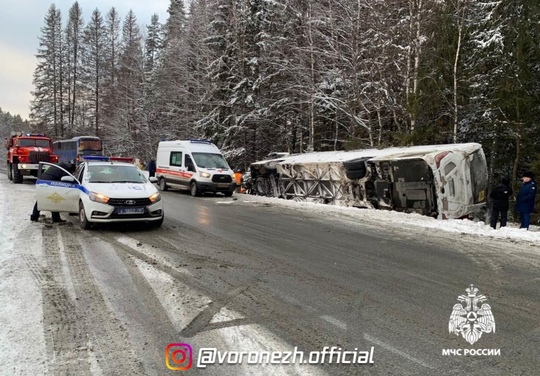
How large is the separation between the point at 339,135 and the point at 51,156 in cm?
1745

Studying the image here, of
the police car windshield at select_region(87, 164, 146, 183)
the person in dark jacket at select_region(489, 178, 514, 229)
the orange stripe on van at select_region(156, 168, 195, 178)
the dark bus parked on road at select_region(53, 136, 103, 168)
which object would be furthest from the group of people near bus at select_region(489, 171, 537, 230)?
the dark bus parked on road at select_region(53, 136, 103, 168)

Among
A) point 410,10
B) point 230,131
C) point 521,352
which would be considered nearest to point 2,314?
point 521,352

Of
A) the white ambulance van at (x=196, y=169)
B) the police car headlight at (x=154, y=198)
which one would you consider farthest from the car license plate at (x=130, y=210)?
the white ambulance van at (x=196, y=169)

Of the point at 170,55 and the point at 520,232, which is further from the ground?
the point at 170,55

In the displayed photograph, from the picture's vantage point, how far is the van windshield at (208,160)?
59.1 feet

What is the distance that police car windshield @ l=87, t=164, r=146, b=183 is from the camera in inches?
377

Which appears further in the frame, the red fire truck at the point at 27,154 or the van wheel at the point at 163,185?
the red fire truck at the point at 27,154

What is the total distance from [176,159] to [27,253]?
1242 centimetres

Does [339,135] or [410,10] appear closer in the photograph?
[410,10]

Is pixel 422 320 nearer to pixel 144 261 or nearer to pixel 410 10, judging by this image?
pixel 144 261

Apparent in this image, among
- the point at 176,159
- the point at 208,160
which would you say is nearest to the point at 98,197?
the point at 208,160

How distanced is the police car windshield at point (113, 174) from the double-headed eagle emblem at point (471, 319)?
7.76 metres

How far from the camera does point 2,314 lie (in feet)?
14.1

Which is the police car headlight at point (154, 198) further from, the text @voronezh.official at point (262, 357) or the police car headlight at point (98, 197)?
the text @voronezh.official at point (262, 357)
